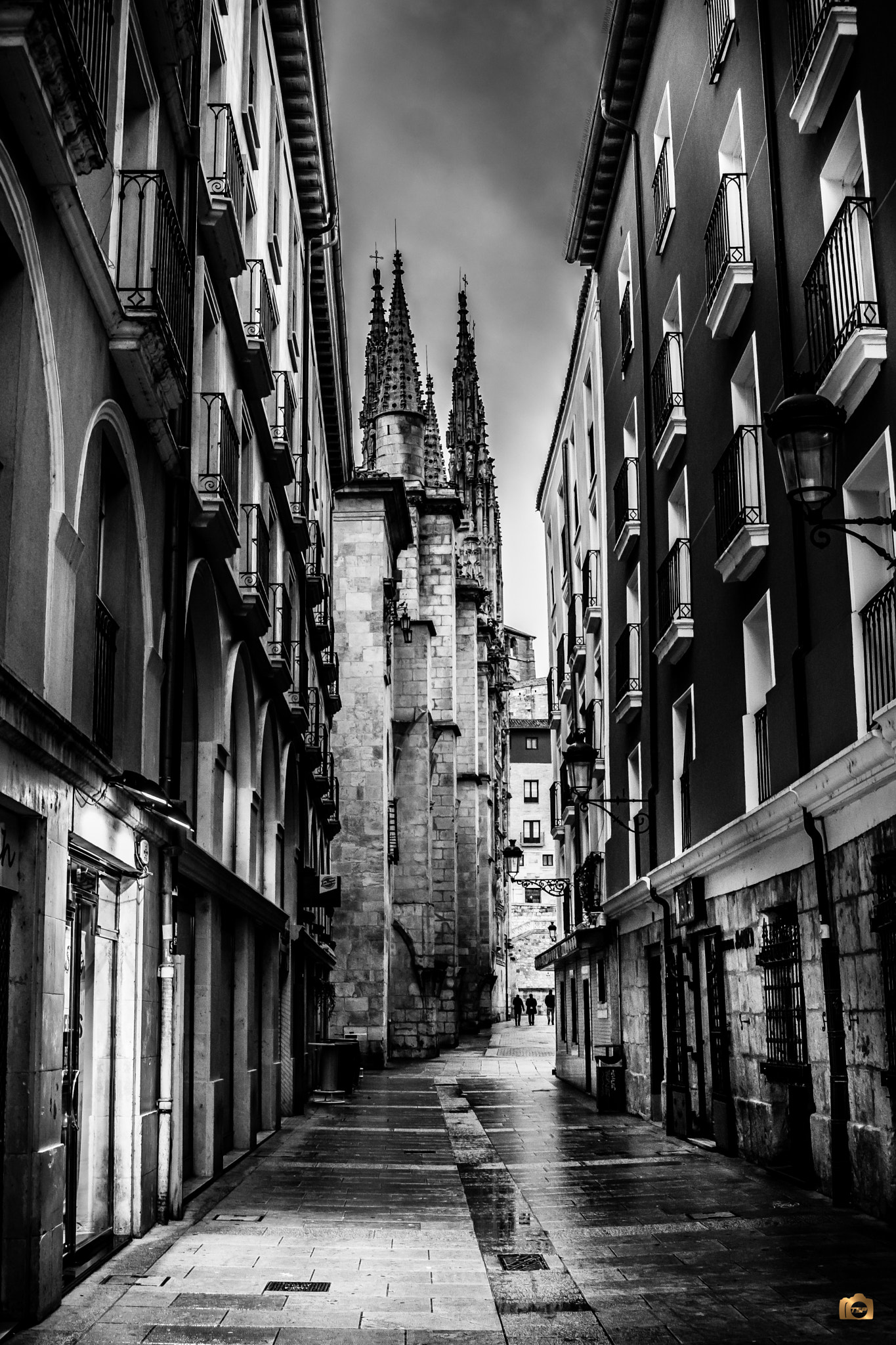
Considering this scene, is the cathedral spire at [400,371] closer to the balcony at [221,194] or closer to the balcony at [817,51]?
the balcony at [221,194]

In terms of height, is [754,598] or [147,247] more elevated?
[147,247]

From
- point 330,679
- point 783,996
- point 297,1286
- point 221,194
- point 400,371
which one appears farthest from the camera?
point 400,371

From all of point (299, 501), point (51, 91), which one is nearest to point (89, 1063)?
point (51, 91)

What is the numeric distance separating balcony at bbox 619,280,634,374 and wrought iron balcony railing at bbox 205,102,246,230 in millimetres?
9306

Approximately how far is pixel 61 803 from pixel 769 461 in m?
8.75

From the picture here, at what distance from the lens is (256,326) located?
18.4m

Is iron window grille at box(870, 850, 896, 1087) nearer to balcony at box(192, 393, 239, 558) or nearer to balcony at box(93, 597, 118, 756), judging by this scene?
balcony at box(93, 597, 118, 756)

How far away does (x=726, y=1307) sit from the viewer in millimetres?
8398

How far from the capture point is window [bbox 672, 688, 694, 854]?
64.8 feet

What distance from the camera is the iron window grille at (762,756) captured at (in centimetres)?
1518

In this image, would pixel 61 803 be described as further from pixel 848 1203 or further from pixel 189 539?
pixel 848 1203

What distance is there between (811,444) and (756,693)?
7221mm

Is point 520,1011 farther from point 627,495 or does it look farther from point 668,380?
point 668,380

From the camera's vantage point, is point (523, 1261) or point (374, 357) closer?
point (523, 1261)
